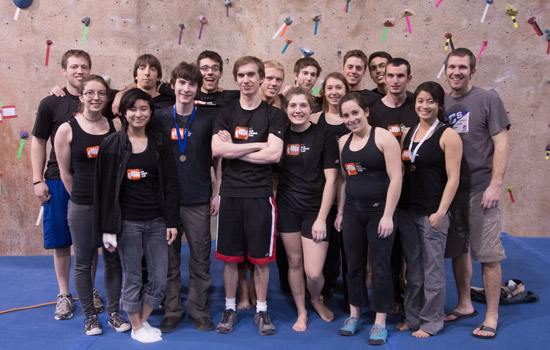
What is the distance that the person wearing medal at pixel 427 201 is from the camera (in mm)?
2582

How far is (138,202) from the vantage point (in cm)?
255

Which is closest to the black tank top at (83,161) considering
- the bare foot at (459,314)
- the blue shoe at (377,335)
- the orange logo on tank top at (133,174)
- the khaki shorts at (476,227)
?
the orange logo on tank top at (133,174)

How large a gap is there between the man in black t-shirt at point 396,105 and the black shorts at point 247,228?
3.09ft

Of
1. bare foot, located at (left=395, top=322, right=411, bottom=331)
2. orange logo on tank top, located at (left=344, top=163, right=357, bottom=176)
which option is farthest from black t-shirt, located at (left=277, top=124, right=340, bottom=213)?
bare foot, located at (left=395, top=322, right=411, bottom=331)

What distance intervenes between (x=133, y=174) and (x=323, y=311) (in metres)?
1.56

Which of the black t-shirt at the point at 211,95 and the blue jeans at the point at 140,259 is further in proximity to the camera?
the black t-shirt at the point at 211,95

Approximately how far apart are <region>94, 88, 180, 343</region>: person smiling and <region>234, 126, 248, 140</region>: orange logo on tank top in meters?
0.43

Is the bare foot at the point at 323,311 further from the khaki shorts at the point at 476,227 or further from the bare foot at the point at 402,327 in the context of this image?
the khaki shorts at the point at 476,227

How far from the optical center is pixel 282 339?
2.67 metres

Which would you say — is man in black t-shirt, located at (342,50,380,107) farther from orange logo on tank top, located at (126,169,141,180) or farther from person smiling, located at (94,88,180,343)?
orange logo on tank top, located at (126,169,141,180)

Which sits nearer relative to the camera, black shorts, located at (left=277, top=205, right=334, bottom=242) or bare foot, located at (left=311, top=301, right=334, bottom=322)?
black shorts, located at (left=277, top=205, right=334, bottom=242)

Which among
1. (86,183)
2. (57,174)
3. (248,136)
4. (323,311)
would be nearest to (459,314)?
(323,311)

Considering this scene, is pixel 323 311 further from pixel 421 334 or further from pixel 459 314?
pixel 459 314

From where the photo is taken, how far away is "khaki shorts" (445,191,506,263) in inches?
107
